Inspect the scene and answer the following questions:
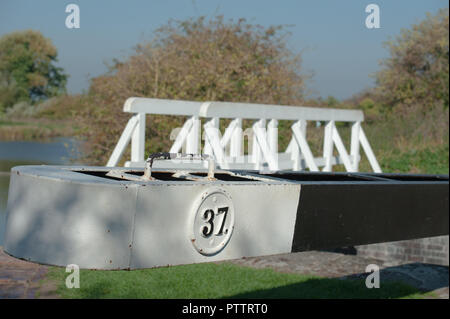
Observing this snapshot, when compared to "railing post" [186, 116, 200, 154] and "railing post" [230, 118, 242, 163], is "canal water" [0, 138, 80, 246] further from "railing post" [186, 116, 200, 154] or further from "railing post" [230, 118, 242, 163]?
"railing post" [230, 118, 242, 163]

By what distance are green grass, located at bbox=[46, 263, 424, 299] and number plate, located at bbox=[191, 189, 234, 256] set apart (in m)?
3.24

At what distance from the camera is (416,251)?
9.23 metres

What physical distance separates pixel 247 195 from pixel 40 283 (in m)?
3.76

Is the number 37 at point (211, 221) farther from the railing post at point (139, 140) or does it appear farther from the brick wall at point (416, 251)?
the brick wall at point (416, 251)

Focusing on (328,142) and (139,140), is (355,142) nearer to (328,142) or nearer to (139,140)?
(328,142)

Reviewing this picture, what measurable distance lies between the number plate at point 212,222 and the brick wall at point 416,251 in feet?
23.4

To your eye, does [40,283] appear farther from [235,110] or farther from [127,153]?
[127,153]

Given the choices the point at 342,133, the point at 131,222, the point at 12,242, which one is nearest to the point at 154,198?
the point at 131,222

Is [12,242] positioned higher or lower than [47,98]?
lower

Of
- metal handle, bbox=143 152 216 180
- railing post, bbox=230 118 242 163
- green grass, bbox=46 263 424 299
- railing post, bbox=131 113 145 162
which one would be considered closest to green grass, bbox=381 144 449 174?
green grass, bbox=46 263 424 299

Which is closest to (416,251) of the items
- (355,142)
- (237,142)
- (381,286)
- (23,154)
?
(381,286)

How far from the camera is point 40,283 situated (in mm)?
5801

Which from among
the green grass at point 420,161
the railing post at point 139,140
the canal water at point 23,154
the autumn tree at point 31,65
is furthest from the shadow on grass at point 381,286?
the autumn tree at point 31,65

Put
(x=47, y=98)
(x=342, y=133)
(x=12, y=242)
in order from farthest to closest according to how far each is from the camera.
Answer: (x=342, y=133), (x=47, y=98), (x=12, y=242)
